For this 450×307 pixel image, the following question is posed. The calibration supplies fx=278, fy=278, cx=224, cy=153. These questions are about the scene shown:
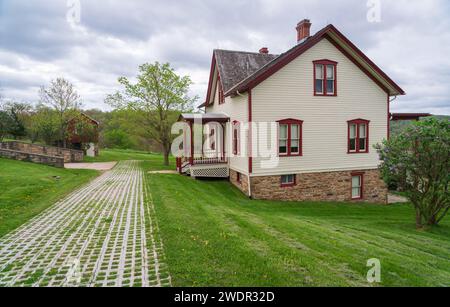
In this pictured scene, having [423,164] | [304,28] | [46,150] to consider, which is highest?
[304,28]

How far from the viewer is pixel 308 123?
14555 mm

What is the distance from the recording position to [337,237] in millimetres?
6914

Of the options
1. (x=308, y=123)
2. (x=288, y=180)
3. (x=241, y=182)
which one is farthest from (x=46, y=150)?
(x=308, y=123)

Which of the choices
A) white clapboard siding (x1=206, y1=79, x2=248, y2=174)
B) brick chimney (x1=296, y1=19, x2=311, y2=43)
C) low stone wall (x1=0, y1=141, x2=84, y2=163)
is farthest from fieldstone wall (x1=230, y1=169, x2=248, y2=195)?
low stone wall (x1=0, y1=141, x2=84, y2=163)

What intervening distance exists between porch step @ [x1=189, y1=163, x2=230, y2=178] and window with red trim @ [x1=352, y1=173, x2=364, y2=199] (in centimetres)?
730

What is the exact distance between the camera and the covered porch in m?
16.2

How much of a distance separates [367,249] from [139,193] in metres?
8.19

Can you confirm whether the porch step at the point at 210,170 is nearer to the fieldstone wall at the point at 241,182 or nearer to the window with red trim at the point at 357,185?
the fieldstone wall at the point at 241,182

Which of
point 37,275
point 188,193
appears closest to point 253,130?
point 188,193

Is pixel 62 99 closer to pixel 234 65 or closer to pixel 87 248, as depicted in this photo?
pixel 234 65

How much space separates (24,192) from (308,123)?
42.7ft

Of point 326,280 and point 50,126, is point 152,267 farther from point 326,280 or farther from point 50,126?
point 50,126

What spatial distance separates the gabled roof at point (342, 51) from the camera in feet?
43.9

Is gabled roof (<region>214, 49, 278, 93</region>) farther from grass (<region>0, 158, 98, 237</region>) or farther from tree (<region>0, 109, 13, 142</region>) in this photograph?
tree (<region>0, 109, 13, 142</region>)
